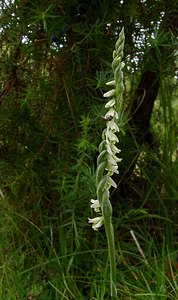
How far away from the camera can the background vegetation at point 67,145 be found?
1.58 meters

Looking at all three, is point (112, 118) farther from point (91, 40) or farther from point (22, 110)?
point (22, 110)

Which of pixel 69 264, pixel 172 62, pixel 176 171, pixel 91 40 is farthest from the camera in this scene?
pixel 176 171

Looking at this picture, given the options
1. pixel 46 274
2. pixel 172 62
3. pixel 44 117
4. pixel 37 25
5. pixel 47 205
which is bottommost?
pixel 46 274

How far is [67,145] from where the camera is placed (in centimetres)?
168

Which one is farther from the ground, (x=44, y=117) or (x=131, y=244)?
(x=44, y=117)

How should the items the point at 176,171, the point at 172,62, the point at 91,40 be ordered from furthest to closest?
the point at 176,171, the point at 172,62, the point at 91,40

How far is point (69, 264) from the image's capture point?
168 cm

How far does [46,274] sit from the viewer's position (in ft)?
5.69

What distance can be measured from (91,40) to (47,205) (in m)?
0.53

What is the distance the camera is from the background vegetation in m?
1.58

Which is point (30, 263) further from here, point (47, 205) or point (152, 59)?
point (152, 59)

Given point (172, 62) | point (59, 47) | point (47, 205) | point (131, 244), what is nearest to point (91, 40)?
point (59, 47)

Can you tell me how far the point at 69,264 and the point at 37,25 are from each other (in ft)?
2.16

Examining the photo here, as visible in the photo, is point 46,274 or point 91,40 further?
point 46,274
